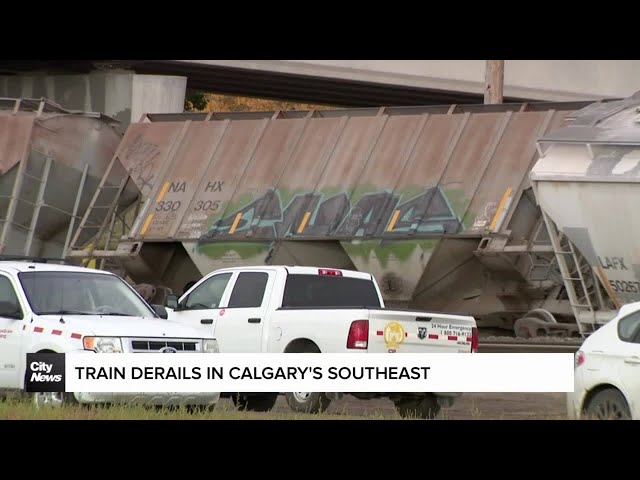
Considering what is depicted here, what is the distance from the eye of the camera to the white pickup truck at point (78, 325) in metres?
12.5

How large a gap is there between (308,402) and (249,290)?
190 centimetres

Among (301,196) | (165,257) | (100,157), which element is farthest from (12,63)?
(301,196)

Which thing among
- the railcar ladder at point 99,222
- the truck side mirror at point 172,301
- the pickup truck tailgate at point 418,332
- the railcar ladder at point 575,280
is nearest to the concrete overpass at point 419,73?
the railcar ladder at point 99,222

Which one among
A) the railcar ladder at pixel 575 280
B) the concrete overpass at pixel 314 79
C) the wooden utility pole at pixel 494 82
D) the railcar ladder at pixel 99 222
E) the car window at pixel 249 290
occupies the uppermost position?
the concrete overpass at pixel 314 79

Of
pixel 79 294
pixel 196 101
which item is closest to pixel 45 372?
pixel 79 294

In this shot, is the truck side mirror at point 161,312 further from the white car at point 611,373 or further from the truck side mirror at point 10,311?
the white car at point 611,373

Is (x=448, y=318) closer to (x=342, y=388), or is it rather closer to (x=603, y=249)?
(x=342, y=388)

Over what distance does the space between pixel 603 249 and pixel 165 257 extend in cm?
1014

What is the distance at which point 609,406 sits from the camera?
1156 cm

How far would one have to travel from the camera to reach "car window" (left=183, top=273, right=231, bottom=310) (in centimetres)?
1611

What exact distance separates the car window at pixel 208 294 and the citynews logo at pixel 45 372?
365 cm

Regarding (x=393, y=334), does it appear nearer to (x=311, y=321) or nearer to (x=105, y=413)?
(x=311, y=321)

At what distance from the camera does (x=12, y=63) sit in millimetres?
38344

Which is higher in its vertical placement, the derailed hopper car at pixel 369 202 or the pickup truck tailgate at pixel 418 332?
the derailed hopper car at pixel 369 202
